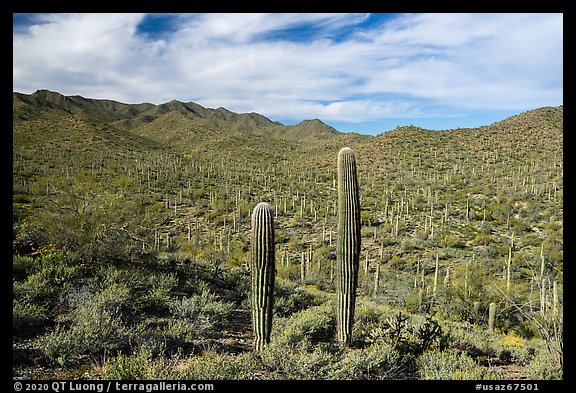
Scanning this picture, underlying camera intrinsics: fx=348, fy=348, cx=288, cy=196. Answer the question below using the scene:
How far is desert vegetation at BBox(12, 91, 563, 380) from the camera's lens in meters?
5.06

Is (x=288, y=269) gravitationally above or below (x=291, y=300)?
below

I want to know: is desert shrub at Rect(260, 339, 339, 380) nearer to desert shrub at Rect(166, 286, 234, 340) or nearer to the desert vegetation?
the desert vegetation

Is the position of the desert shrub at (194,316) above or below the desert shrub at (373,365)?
above

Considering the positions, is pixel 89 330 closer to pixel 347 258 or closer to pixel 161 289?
pixel 161 289

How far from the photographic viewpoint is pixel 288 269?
13.6 meters

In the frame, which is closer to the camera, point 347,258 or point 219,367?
point 219,367

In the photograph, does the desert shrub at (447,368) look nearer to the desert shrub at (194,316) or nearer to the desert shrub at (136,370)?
the desert shrub at (194,316)

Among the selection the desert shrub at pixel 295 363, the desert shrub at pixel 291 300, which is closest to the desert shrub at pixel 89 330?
the desert shrub at pixel 295 363

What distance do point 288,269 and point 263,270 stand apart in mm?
8364

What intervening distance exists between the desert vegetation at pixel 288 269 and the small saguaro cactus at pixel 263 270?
5 cm

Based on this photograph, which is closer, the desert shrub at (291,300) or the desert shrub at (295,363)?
the desert shrub at (295,363)

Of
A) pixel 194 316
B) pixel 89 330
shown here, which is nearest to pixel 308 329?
pixel 194 316

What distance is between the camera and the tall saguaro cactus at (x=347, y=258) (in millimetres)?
6031

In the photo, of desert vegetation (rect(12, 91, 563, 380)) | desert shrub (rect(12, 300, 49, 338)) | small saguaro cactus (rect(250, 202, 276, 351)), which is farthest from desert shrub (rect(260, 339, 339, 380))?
desert shrub (rect(12, 300, 49, 338))
